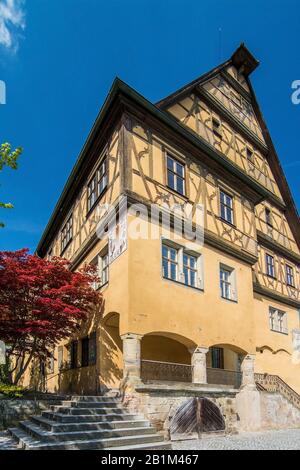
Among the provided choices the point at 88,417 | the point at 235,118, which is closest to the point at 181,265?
the point at 88,417

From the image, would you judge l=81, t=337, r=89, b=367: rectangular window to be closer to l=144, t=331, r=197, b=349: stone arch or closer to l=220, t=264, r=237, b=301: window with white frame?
l=144, t=331, r=197, b=349: stone arch

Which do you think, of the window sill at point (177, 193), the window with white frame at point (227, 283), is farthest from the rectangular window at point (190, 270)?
the window sill at point (177, 193)

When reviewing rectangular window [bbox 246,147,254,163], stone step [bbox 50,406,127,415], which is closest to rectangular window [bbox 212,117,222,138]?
rectangular window [bbox 246,147,254,163]

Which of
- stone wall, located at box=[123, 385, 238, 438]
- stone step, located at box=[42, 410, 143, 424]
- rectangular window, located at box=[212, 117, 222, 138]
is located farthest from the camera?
rectangular window, located at box=[212, 117, 222, 138]

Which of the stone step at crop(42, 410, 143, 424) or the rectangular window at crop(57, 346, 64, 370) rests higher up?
the rectangular window at crop(57, 346, 64, 370)

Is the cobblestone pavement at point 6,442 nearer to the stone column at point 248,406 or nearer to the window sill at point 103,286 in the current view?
the window sill at point 103,286

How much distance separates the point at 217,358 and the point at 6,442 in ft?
36.0

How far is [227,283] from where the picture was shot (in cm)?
→ 1578

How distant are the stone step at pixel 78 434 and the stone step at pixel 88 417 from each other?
41cm

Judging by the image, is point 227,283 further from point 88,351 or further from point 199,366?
point 88,351

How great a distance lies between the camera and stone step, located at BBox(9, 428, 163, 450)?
312 inches

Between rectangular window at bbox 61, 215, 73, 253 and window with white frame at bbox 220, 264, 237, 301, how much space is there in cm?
744

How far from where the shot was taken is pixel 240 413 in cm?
1356
